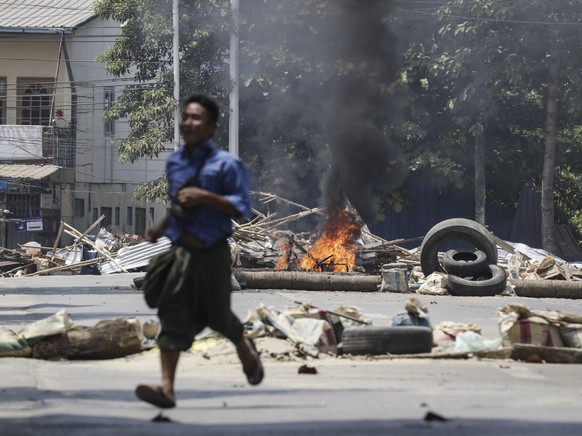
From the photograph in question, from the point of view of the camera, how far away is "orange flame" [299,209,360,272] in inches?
862

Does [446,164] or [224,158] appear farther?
[446,164]

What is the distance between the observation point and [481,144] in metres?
31.3

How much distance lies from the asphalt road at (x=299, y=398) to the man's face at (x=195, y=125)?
149 cm

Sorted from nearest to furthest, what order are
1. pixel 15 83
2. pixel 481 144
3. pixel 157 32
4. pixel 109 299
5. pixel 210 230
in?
pixel 210 230 < pixel 109 299 < pixel 481 144 < pixel 157 32 < pixel 15 83

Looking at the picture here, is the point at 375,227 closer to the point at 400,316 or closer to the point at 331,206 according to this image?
the point at 331,206

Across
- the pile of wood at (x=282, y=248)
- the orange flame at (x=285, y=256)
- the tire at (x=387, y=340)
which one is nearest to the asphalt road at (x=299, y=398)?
the tire at (x=387, y=340)

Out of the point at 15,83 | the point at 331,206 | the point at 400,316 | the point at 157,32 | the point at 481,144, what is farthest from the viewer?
the point at 15,83

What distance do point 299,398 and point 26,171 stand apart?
39763mm

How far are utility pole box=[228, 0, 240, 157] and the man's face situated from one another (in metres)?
23.3

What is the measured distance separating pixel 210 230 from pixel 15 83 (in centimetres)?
4324

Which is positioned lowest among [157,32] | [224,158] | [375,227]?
[375,227]

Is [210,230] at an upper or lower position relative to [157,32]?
lower

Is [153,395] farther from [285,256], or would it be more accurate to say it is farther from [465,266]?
[285,256]

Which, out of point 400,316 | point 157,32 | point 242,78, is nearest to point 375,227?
point 242,78
